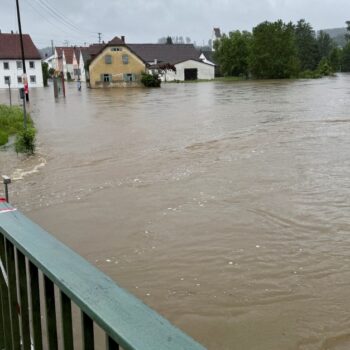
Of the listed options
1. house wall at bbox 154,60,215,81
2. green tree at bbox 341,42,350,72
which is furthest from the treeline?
green tree at bbox 341,42,350,72

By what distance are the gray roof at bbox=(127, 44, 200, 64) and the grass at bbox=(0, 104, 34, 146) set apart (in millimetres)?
64528

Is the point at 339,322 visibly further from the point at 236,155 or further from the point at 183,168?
the point at 236,155

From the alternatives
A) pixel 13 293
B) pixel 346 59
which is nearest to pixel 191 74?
pixel 346 59

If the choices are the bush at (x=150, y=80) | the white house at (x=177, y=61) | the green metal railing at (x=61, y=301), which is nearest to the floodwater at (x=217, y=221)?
the green metal railing at (x=61, y=301)

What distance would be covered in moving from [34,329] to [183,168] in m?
10.7

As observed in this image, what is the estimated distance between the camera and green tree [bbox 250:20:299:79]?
77125mm

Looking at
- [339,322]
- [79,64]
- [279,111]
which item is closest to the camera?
[339,322]

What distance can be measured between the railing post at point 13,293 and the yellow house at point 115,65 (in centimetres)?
6487

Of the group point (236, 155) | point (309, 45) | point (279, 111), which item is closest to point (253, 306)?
point (236, 155)

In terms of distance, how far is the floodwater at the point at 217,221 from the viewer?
5.39 meters

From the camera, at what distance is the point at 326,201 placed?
934cm

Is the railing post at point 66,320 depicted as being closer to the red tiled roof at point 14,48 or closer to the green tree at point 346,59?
the red tiled roof at point 14,48

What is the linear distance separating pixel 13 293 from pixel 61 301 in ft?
2.42

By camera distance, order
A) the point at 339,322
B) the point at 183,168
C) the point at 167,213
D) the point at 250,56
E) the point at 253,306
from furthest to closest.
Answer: the point at 250,56 < the point at 183,168 < the point at 167,213 < the point at 253,306 < the point at 339,322
